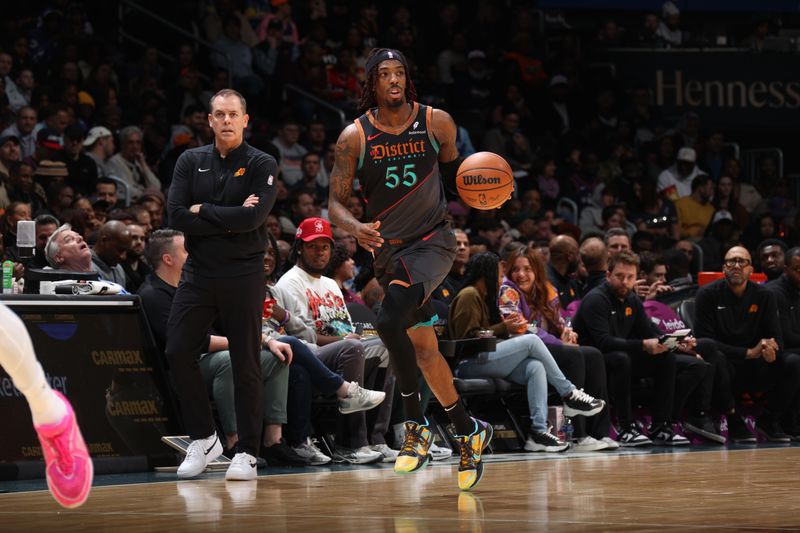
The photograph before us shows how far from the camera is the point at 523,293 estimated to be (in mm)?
10109

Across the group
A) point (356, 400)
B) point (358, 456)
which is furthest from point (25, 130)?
point (358, 456)

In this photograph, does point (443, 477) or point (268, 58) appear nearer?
point (443, 477)

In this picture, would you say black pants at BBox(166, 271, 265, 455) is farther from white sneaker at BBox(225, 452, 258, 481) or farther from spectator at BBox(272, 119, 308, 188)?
spectator at BBox(272, 119, 308, 188)

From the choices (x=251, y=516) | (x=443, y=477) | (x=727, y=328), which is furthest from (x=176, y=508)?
(x=727, y=328)

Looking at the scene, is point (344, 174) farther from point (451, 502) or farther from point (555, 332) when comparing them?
point (555, 332)

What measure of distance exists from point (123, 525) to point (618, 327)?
627 cm

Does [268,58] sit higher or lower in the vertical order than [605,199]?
higher

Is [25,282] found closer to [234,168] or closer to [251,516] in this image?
[234,168]

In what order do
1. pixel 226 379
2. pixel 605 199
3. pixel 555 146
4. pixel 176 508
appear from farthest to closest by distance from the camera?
pixel 555 146
pixel 605 199
pixel 226 379
pixel 176 508

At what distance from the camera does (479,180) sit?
660cm

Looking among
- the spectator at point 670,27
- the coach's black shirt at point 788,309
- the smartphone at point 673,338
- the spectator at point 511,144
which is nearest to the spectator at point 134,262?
the smartphone at point 673,338

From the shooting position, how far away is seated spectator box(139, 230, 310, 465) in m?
7.91

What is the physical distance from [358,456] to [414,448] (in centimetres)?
191

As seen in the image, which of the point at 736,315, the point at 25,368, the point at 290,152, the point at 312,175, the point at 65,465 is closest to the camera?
the point at 25,368
